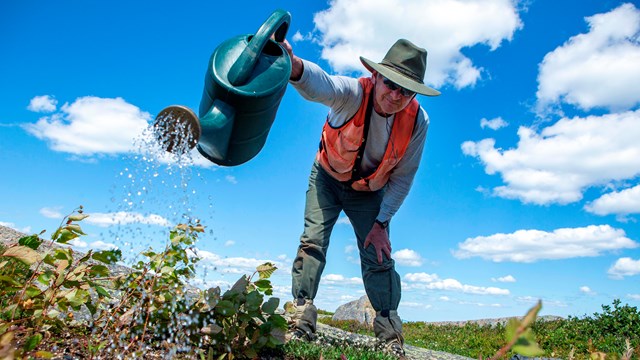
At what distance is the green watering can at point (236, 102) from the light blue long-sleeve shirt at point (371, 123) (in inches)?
18.9

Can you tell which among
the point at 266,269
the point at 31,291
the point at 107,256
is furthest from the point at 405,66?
the point at 31,291

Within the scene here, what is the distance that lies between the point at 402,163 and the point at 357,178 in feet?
1.49

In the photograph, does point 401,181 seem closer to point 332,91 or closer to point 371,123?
point 371,123

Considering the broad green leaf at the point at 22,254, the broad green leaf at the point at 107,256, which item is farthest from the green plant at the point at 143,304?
the broad green leaf at the point at 22,254

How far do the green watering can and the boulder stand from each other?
10399 millimetres

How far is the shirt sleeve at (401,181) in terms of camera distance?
16.4 ft

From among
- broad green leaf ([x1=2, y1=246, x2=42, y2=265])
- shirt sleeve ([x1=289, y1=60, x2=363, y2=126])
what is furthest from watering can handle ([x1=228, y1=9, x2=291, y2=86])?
broad green leaf ([x1=2, y1=246, x2=42, y2=265])

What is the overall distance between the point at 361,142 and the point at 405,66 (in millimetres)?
735

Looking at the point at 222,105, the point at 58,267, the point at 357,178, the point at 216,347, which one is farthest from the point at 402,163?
the point at 58,267

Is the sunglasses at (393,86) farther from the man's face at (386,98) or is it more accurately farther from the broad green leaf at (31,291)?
the broad green leaf at (31,291)

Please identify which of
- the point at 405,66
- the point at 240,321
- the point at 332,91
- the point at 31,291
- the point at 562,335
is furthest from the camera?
the point at 562,335

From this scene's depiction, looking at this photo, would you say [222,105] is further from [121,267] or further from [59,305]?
[121,267]

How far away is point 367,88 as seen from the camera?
4.59 metres

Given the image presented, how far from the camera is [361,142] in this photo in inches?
184
